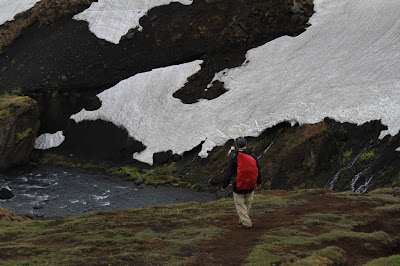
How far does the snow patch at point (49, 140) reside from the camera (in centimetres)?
4912

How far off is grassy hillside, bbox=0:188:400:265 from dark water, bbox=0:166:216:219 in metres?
12.9

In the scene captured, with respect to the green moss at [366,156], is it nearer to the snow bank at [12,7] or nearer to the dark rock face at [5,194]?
the dark rock face at [5,194]

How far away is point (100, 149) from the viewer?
1837 inches

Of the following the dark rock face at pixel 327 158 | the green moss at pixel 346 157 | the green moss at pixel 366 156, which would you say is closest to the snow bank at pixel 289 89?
the dark rock face at pixel 327 158

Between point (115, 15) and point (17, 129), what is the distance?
2476cm

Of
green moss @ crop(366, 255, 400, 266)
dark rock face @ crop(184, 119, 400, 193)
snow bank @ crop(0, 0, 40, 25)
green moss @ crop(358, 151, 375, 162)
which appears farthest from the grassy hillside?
snow bank @ crop(0, 0, 40, 25)

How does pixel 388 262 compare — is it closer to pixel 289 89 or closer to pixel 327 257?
pixel 327 257

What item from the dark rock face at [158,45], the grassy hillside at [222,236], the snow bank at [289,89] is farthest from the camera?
the dark rock face at [158,45]

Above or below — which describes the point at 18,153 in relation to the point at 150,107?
below

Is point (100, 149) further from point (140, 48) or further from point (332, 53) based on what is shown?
point (332, 53)

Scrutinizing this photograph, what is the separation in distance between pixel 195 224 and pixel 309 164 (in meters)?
17.3

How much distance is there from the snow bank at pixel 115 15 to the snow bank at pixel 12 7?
11984 millimetres

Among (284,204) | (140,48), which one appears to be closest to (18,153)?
(140,48)

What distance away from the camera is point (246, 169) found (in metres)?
14.2
